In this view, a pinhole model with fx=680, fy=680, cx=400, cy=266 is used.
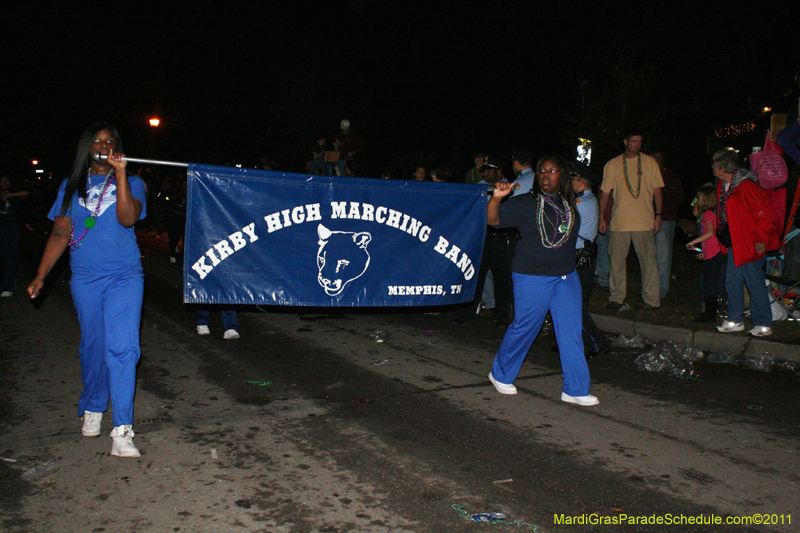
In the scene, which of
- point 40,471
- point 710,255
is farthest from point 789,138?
point 40,471

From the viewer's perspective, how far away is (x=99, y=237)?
4199mm

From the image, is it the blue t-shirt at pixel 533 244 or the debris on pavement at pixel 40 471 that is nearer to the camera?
the debris on pavement at pixel 40 471

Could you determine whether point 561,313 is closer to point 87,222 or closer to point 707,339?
point 707,339

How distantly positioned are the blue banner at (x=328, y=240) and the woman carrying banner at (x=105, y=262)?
3.87ft

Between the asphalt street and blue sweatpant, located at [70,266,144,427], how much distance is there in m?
0.41

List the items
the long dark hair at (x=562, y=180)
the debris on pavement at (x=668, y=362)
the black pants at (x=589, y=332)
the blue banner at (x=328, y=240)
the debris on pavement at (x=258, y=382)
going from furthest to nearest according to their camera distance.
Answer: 1. the black pants at (x=589, y=332)
2. the debris on pavement at (x=668, y=362)
3. the debris on pavement at (x=258, y=382)
4. the blue banner at (x=328, y=240)
5. the long dark hair at (x=562, y=180)

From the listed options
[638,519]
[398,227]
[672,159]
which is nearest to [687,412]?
[638,519]

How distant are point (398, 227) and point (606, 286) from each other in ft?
18.9

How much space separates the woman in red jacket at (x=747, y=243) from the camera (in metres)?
7.32

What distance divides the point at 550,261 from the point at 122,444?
10.7 ft

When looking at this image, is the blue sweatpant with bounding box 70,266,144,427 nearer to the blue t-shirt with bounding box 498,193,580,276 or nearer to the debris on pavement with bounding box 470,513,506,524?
the debris on pavement with bounding box 470,513,506,524

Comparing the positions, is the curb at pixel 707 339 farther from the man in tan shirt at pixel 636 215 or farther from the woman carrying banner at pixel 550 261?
the woman carrying banner at pixel 550 261

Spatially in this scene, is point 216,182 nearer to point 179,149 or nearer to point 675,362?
point 675,362

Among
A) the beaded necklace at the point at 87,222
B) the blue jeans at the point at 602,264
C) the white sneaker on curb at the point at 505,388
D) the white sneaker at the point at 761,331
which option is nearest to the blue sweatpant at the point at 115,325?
the beaded necklace at the point at 87,222
